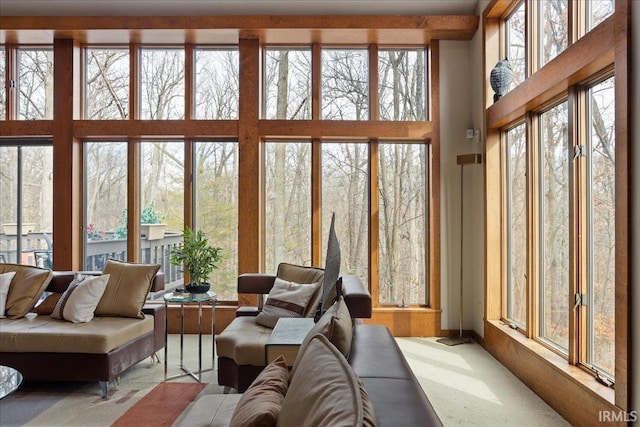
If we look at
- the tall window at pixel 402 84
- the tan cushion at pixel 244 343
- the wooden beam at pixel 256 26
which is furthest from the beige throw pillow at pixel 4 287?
the tall window at pixel 402 84

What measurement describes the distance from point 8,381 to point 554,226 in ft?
12.1

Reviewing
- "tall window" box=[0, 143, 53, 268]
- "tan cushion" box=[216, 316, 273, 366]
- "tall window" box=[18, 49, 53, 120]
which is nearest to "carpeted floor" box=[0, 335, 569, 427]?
"tan cushion" box=[216, 316, 273, 366]

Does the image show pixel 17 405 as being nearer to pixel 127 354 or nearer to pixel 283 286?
pixel 127 354

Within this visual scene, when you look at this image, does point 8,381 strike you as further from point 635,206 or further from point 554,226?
point 554,226

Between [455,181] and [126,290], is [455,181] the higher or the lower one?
the higher one

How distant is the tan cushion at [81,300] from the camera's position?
3.55 metres

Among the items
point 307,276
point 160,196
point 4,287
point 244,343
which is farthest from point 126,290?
point 160,196

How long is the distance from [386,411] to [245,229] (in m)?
3.94

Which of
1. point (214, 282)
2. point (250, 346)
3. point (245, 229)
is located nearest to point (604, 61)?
point (250, 346)

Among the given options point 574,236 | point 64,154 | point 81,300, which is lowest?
point 81,300

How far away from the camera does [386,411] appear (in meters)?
1.21

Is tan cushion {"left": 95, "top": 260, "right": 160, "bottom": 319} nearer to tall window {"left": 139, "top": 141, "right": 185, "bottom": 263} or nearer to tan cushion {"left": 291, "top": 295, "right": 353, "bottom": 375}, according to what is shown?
tall window {"left": 139, "top": 141, "right": 185, "bottom": 263}

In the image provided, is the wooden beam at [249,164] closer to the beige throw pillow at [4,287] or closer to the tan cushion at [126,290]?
the tan cushion at [126,290]

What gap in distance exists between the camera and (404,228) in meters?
5.13
